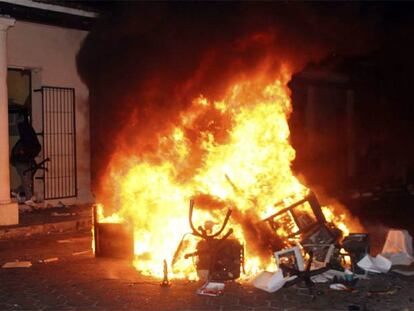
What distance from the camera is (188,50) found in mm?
10016

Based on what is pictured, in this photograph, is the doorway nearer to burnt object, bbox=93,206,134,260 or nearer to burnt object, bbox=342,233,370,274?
burnt object, bbox=93,206,134,260

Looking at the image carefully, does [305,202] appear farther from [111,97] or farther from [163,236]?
[111,97]

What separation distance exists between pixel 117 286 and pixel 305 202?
114 inches

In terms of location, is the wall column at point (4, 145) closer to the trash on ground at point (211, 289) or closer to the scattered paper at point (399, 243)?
the trash on ground at point (211, 289)

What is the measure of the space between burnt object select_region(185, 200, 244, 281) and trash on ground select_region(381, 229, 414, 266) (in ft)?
7.82

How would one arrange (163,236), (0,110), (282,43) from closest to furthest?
1. (163,236)
2. (282,43)
3. (0,110)

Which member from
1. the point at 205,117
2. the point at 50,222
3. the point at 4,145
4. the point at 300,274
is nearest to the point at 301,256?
the point at 300,274

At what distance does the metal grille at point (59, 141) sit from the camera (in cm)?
1354

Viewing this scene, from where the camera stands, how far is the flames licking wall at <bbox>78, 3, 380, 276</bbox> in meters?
8.20

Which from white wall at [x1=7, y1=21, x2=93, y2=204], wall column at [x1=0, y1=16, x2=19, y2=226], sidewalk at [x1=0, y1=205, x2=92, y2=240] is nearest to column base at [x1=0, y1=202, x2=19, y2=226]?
→ wall column at [x1=0, y1=16, x2=19, y2=226]

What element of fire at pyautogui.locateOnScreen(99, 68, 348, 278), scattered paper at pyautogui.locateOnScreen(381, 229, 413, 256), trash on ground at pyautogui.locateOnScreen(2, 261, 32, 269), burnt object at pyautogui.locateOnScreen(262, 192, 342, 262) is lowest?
trash on ground at pyautogui.locateOnScreen(2, 261, 32, 269)

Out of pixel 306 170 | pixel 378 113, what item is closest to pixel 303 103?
pixel 306 170

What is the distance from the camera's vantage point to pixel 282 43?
9.52 m

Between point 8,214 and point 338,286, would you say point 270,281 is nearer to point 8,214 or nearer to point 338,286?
point 338,286
